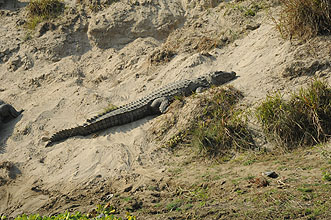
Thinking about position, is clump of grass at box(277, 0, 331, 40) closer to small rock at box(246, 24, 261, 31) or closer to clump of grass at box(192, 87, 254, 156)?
A: small rock at box(246, 24, 261, 31)

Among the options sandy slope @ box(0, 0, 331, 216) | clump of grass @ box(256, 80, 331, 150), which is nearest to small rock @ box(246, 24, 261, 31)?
sandy slope @ box(0, 0, 331, 216)

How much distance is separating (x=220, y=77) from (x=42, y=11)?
6789mm

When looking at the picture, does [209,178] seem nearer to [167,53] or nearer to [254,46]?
[254,46]

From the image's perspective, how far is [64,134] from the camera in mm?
7059

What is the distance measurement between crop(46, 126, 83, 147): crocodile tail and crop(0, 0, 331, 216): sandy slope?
5.8 inches

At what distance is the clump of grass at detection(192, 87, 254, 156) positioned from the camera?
546cm

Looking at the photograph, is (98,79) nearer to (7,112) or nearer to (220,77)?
(7,112)

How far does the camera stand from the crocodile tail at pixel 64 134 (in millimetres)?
7008

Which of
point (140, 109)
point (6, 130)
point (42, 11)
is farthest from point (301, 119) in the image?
point (42, 11)

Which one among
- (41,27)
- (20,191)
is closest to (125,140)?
(20,191)

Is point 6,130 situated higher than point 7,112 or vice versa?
point 7,112

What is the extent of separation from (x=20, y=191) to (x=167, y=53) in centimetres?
486

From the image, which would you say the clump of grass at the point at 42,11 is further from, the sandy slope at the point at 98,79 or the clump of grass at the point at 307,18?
the clump of grass at the point at 307,18

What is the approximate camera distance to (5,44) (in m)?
10.8
